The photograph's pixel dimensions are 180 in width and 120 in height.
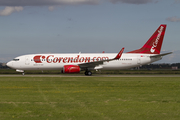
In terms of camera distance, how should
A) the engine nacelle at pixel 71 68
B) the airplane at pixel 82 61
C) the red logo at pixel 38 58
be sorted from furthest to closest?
the red logo at pixel 38 58, the airplane at pixel 82 61, the engine nacelle at pixel 71 68

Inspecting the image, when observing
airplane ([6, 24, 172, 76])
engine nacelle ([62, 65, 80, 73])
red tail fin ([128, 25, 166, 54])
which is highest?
red tail fin ([128, 25, 166, 54])

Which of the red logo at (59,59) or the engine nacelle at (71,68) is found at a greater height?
the red logo at (59,59)

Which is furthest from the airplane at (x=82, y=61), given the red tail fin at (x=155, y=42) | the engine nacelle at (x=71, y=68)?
the engine nacelle at (x=71, y=68)

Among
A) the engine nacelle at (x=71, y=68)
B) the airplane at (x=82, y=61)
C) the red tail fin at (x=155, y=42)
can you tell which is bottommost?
the engine nacelle at (x=71, y=68)

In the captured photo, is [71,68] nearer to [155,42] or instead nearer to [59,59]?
[59,59]

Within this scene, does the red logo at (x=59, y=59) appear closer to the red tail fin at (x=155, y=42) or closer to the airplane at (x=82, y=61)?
the airplane at (x=82, y=61)

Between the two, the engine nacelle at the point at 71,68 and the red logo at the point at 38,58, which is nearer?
the engine nacelle at the point at 71,68

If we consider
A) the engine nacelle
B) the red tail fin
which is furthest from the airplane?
the engine nacelle

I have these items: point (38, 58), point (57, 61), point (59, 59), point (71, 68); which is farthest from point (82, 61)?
point (38, 58)

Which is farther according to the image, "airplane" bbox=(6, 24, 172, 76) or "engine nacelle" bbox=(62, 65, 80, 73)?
"airplane" bbox=(6, 24, 172, 76)

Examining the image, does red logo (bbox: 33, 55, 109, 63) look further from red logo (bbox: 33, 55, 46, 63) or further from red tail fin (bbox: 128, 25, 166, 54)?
red tail fin (bbox: 128, 25, 166, 54)

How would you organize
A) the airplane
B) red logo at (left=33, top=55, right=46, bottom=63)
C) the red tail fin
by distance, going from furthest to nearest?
the red tail fin
red logo at (left=33, top=55, right=46, bottom=63)
the airplane

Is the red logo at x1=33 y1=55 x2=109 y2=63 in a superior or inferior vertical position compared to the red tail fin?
inferior

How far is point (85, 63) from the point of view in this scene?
33344 mm
